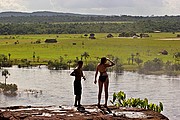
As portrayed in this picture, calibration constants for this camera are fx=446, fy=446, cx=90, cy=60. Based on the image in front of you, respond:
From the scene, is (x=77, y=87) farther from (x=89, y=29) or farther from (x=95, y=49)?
(x=89, y=29)

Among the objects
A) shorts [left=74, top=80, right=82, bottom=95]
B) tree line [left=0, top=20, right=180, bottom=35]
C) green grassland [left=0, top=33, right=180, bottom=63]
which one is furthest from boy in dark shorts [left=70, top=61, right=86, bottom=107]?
tree line [left=0, top=20, right=180, bottom=35]

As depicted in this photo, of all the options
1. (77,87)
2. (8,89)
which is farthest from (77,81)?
(8,89)

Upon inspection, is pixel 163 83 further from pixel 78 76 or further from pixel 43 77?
pixel 78 76

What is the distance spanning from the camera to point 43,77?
66.9m

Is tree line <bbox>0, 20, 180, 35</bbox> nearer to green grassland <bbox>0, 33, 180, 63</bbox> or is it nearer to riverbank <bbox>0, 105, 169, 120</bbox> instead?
green grassland <bbox>0, 33, 180, 63</bbox>

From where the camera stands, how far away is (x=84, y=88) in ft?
185

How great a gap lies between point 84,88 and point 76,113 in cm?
4300

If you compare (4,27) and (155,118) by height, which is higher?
(4,27)

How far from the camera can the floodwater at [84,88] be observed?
4698 cm

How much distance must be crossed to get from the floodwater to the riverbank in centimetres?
2518

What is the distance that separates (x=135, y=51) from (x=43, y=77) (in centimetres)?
3905

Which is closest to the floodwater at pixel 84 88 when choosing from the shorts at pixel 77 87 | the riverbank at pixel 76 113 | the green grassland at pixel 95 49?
the green grassland at pixel 95 49

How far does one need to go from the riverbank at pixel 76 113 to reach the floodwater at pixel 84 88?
25182mm

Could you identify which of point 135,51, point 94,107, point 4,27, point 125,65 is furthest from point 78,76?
point 4,27
